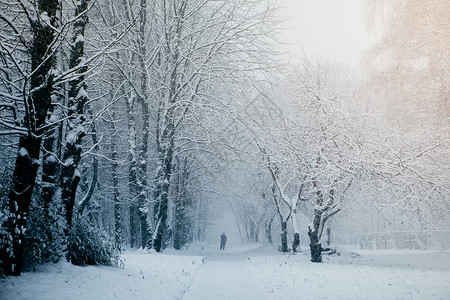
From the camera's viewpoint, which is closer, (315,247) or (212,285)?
(212,285)

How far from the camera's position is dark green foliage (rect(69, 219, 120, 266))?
23.5ft

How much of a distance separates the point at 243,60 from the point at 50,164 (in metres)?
9.21

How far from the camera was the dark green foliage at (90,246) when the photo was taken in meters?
Result: 7.16

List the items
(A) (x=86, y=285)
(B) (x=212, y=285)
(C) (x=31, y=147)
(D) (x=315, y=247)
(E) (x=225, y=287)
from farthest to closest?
(D) (x=315, y=247) → (B) (x=212, y=285) → (E) (x=225, y=287) → (A) (x=86, y=285) → (C) (x=31, y=147)

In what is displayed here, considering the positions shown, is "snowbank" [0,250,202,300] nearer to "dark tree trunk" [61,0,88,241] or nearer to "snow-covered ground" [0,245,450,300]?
"snow-covered ground" [0,245,450,300]

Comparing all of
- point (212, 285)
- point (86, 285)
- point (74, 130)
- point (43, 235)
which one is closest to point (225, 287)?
point (212, 285)

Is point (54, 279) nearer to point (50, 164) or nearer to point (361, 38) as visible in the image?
point (50, 164)

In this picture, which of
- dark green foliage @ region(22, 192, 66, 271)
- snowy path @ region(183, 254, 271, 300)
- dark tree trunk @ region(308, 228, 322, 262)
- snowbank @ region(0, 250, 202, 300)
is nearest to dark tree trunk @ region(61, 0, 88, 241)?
dark green foliage @ region(22, 192, 66, 271)

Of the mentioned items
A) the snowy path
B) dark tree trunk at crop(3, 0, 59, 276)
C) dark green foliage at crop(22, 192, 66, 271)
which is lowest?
the snowy path

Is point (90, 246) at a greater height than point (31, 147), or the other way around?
point (31, 147)

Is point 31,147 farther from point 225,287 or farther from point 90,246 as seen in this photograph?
point 225,287

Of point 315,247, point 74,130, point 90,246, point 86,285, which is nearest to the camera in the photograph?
point 86,285

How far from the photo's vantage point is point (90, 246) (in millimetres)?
7574

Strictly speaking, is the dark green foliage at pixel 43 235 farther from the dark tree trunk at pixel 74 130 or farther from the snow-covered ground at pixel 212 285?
the dark tree trunk at pixel 74 130
